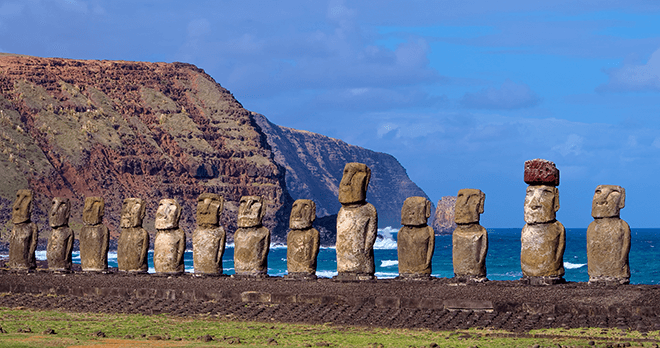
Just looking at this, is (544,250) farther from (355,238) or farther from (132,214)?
(132,214)

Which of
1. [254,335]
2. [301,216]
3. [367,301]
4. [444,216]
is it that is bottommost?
[254,335]

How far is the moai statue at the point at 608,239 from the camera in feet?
49.9

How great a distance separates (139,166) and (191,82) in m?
21.5

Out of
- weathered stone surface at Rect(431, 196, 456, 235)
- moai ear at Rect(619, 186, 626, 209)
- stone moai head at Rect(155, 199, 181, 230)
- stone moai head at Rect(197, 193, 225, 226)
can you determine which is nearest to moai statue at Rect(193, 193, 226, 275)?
stone moai head at Rect(197, 193, 225, 226)

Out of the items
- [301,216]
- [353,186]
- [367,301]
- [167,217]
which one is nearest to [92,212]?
[167,217]

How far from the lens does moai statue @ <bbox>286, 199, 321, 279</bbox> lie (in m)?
18.0

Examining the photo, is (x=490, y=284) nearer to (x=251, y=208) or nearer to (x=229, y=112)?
(x=251, y=208)

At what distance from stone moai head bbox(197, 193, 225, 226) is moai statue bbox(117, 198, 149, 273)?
6.01 ft

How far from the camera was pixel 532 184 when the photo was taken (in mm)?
16062

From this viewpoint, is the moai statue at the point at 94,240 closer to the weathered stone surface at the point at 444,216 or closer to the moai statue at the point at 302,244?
the moai statue at the point at 302,244

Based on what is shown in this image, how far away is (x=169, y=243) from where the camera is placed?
1978cm

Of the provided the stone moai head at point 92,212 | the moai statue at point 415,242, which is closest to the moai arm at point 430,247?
the moai statue at point 415,242

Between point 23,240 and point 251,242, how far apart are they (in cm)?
744

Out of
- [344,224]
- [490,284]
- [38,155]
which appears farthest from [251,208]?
[38,155]
